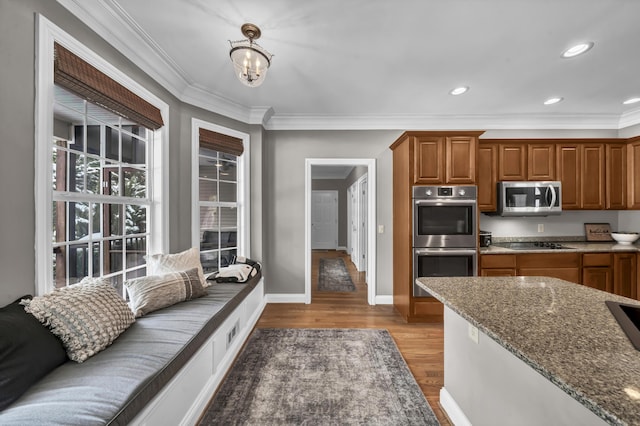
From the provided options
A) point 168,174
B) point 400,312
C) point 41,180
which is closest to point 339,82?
point 168,174

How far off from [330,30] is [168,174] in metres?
1.93

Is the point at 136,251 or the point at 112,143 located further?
the point at 136,251

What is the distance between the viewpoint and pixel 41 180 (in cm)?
145

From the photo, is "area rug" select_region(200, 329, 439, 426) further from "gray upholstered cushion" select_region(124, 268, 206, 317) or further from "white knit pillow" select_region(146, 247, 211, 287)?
"white knit pillow" select_region(146, 247, 211, 287)

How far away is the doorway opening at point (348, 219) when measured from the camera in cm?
368

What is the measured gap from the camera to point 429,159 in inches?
119

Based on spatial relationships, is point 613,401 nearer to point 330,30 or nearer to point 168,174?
point 330,30

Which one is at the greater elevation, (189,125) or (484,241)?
(189,125)

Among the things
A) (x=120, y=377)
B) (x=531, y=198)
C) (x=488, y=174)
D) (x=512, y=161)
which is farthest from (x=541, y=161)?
(x=120, y=377)

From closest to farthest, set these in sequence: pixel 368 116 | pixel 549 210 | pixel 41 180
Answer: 1. pixel 41 180
2. pixel 549 210
3. pixel 368 116

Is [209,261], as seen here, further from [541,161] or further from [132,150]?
[541,161]

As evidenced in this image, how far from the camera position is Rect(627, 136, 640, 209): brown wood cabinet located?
3.30 m

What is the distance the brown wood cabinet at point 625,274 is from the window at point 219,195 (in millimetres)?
4413

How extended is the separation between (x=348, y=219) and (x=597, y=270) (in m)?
5.64
